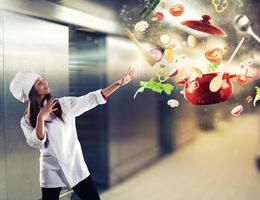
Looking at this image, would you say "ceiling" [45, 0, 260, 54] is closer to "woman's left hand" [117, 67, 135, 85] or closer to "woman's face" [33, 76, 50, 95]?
"woman's left hand" [117, 67, 135, 85]

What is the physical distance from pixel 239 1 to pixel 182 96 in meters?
0.78

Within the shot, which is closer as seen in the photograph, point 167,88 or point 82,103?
point 167,88

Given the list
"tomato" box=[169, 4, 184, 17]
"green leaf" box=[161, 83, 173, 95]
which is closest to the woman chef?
"green leaf" box=[161, 83, 173, 95]

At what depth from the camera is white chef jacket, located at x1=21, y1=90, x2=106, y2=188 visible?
299 cm

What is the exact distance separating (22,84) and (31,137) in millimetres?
460

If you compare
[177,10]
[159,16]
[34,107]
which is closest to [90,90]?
[34,107]

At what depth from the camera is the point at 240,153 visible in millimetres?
2609

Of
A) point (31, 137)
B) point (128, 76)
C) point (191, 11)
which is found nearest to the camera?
point (191, 11)

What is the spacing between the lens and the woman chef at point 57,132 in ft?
9.78

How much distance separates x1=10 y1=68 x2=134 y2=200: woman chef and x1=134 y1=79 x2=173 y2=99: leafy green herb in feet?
0.44

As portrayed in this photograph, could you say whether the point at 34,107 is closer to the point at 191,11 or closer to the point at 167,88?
the point at 167,88

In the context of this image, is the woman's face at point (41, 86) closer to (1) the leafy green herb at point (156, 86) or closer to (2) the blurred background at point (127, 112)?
(2) the blurred background at point (127, 112)

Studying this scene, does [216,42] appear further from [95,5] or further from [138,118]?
[95,5]

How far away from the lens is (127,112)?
2990 mm
